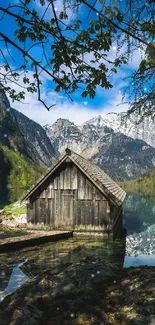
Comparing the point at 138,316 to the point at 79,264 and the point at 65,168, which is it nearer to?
the point at 79,264

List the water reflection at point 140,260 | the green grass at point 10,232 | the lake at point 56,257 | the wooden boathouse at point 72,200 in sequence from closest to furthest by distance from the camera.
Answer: the lake at point 56,257, the water reflection at point 140,260, the wooden boathouse at point 72,200, the green grass at point 10,232

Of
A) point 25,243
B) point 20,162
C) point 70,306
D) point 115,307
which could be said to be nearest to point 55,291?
point 70,306

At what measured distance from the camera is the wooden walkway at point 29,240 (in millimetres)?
16752

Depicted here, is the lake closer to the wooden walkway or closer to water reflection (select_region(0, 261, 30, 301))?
water reflection (select_region(0, 261, 30, 301))

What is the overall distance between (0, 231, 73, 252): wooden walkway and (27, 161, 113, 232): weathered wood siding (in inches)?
47.7

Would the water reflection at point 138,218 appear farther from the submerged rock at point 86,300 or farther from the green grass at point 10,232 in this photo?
the submerged rock at point 86,300

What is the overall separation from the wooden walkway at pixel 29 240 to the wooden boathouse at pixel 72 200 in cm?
119

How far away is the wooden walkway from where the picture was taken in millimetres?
16752

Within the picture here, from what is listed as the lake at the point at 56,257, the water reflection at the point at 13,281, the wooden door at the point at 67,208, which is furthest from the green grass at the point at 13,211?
the water reflection at the point at 13,281

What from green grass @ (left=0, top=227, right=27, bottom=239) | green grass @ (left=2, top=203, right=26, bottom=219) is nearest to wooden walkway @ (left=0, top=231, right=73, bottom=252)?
green grass @ (left=0, top=227, right=27, bottom=239)

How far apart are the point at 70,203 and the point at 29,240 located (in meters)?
4.34

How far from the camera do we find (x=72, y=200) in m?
20.9

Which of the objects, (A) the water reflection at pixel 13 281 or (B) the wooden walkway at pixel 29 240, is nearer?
(A) the water reflection at pixel 13 281

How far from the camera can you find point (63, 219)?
835 inches
